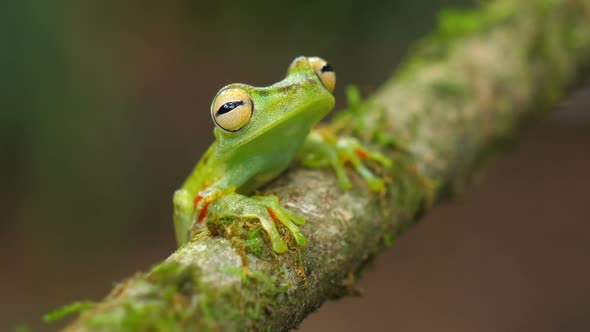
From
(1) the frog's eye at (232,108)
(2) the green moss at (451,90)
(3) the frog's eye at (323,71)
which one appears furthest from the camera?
(2) the green moss at (451,90)

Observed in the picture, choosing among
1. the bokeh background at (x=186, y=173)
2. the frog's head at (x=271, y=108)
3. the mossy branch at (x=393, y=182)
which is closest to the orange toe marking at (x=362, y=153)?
the mossy branch at (x=393, y=182)

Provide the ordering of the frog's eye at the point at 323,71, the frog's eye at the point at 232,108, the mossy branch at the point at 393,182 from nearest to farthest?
the mossy branch at the point at 393,182 → the frog's eye at the point at 232,108 → the frog's eye at the point at 323,71

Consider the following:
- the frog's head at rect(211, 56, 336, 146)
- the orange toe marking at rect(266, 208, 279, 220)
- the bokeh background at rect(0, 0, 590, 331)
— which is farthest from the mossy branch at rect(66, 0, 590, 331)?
the bokeh background at rect(0, 0, 590, 331)

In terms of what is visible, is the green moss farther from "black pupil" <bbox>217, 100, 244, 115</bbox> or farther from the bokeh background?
the bokeh background

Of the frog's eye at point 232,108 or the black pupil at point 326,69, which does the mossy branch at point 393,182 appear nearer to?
the frog's eye at point 232,108

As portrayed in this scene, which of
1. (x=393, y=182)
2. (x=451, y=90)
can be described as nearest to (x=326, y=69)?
(x=393, y=182)

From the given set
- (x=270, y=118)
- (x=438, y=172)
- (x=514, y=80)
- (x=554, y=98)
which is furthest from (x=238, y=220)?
(x=554, y=98)

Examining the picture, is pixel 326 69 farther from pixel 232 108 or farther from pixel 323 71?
pixel 232 108
